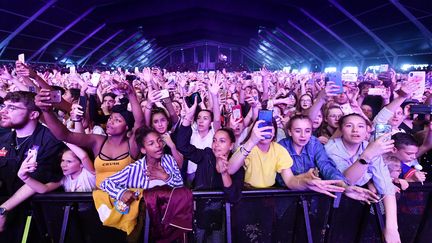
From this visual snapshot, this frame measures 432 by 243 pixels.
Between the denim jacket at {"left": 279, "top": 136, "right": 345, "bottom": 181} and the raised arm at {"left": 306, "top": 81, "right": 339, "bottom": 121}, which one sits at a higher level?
the raised arm at {"left": 306, "top": 81, "right": 339, "bottom": 121}

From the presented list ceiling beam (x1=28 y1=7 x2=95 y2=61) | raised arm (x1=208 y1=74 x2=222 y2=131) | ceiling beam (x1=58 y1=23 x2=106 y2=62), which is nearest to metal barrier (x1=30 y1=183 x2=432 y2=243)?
raised arm (x1=208 y1=74 x2=222 y2=131)

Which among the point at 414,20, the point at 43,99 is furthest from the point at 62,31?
the point at 414,20

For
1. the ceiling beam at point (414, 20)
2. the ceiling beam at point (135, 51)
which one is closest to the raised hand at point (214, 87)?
the ceiling beam at point (414, 20)

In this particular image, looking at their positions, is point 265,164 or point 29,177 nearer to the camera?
point 29,177

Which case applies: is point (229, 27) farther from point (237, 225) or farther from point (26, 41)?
point (237, 225)

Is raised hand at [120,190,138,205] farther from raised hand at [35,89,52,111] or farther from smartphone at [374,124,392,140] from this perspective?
smartphone at [374,124,392,140]

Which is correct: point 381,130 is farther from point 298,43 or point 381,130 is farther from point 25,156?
point 298,43

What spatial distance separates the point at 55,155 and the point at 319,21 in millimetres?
25583

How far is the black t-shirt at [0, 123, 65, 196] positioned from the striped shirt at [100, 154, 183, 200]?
669 mm

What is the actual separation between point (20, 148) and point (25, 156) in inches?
3.6

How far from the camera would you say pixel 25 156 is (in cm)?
261

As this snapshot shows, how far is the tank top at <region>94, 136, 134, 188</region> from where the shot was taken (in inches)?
107

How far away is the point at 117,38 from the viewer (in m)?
31.9

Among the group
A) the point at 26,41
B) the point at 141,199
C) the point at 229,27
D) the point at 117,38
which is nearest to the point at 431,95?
the point at 141,199
